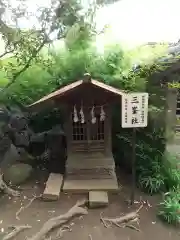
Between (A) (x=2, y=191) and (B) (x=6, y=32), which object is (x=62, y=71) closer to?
(B) (x=6, y=32)

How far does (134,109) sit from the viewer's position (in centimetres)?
396

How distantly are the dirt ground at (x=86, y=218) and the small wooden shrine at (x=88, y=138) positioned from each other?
1.09 feet

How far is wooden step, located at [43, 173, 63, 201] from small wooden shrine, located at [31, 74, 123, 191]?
128 mm

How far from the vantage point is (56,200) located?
14.4ft

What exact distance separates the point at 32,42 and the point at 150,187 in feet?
11.5

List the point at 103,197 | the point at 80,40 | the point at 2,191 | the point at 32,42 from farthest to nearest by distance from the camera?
1. the point at 80,40
2. the point at 32,42
3. the point at 2,191
4. the point at 103,197

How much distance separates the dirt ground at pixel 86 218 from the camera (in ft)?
11.7

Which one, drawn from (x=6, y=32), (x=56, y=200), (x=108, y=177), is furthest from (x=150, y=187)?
(x=6, y=32)

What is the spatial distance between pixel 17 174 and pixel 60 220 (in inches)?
63.8

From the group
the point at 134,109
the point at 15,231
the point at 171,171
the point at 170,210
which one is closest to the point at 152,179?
the point at 171,171

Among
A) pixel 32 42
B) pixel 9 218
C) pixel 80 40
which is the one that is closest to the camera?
pixel 9 218

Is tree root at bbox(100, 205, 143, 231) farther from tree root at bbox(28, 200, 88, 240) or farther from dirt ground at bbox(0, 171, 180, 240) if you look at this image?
tree root at bbox(28, 200, 88, 240)

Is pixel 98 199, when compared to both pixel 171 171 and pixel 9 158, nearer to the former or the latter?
pixel 171 171

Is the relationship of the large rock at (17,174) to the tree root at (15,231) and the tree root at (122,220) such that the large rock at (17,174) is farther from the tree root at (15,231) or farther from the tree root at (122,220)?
the tree root at (122,220)
